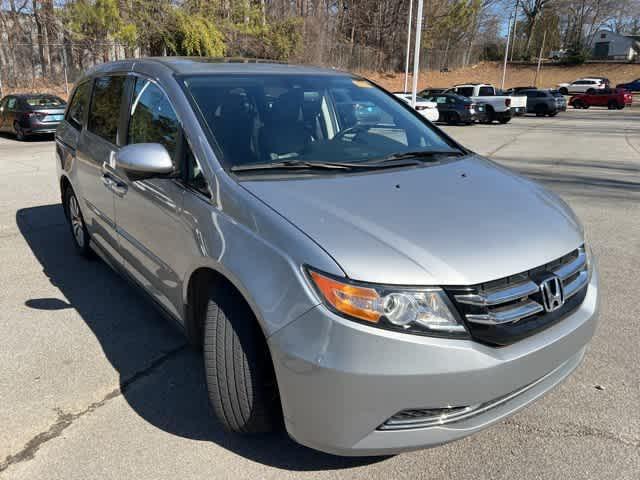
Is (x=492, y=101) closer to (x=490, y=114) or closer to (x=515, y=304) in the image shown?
(x=490, y=114)

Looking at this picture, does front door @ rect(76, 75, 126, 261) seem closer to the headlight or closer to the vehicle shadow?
the vehicle shadow

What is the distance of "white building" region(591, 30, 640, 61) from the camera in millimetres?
68994

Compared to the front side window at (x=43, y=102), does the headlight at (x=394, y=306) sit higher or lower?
higher

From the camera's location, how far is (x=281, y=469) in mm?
2379

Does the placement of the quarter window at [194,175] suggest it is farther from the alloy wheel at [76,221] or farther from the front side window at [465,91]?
the front side window at [465,91]

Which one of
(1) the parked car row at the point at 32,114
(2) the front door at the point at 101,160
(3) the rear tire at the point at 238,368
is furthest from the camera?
(1) the parked car row at the point at 32,114

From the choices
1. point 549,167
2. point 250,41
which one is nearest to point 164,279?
point 549,167

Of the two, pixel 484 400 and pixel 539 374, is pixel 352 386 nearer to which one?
pixel 484 400

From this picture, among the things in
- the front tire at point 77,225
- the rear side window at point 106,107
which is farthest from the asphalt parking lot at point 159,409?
the rear side window at point 106,107

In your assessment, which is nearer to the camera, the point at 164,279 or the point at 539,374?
the point at 539,374

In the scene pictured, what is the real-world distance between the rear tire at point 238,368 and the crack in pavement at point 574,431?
1.21m

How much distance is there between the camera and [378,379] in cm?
190

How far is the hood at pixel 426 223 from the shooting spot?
1.99 metres

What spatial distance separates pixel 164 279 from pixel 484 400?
182 centimetres
